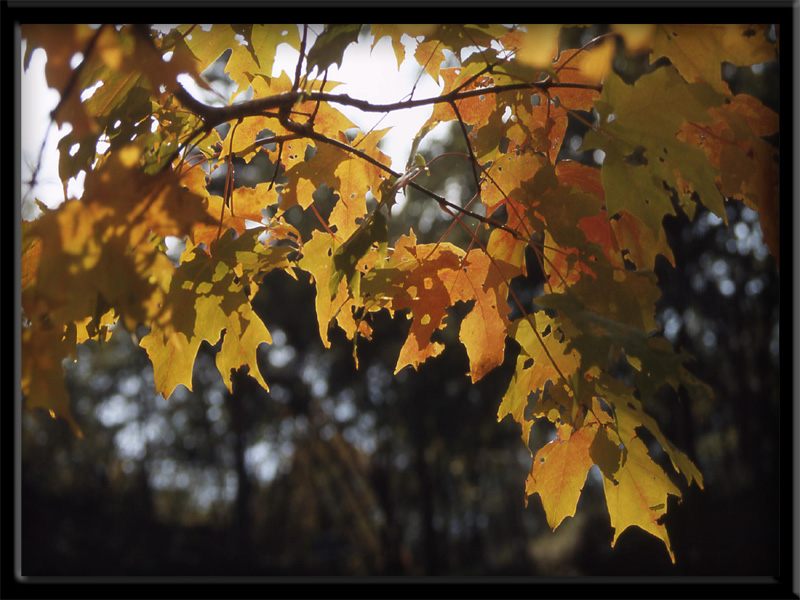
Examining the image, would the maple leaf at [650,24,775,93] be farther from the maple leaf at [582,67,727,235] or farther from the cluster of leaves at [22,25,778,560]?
the maple leaf at [582,67,727,235]

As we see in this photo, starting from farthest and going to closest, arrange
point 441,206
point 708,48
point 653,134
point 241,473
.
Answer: point 241,473 < point 441,206 < point 708,48 < point 653,134

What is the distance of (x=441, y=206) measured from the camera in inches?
34.5

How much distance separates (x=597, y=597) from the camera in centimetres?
89

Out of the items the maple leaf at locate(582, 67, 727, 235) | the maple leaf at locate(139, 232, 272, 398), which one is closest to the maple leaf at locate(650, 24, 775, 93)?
the maple leaf at locate(582, 67, 727, 235)

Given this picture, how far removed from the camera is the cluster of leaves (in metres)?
0.65

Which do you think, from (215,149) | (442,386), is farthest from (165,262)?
(442,386)

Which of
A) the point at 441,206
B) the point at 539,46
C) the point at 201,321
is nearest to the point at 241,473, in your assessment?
Answer: the point at 201,321

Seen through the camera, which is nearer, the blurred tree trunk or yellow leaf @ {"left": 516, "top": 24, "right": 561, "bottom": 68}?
yellow leaf @ {"left": 516, "top": 24, "right": 561, "bottom": 68}

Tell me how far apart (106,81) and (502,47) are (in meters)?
0.52

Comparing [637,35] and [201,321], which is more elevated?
[637,35]

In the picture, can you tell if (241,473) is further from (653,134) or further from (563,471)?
(653,134)

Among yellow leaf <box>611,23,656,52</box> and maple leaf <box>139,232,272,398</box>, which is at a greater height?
yellow leaf <box>611,23,656,52</box>

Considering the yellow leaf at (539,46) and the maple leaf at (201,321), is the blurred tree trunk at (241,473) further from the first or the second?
the yellow leaf at (539,46)

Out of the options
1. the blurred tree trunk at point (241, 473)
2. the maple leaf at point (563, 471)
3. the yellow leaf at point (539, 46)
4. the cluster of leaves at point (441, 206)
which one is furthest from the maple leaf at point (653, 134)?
the blurred tree trunk at point (241, 473)
